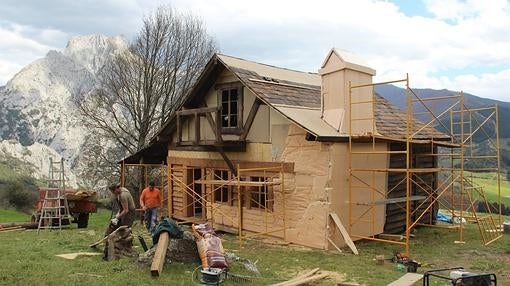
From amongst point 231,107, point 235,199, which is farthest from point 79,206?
point 231,107

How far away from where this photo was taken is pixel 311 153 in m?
12.8

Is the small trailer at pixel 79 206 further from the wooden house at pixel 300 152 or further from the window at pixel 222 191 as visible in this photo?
the window at pixel 222 191

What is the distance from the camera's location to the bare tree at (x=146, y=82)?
87.5ft

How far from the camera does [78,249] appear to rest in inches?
422

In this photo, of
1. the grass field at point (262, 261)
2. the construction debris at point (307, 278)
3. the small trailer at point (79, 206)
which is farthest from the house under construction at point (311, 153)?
the small trailer at point (79, 206)

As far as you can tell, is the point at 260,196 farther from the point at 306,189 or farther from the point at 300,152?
the point at 300,152

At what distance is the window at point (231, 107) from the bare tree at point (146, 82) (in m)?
11.8

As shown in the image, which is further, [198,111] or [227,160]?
[198,111]

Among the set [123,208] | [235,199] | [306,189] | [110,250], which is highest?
[306,189]

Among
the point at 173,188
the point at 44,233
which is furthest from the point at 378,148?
the point at 44,233

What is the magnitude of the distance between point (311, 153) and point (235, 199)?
3.62m

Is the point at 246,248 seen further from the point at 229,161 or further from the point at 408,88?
the point at 408,88

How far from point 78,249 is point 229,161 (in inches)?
211

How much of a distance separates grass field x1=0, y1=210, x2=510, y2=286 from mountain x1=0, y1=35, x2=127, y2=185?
63.7 metres
